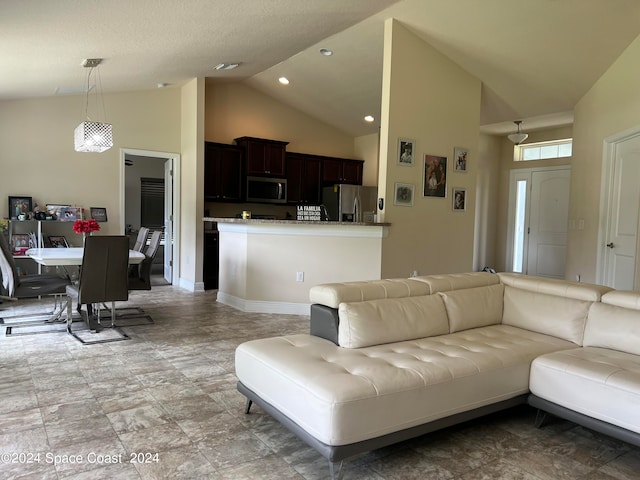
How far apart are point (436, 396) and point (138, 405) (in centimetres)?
177

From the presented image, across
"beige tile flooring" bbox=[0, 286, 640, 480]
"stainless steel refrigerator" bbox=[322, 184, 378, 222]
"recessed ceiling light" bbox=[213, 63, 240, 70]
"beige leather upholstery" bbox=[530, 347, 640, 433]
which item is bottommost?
"beige tile flooring" bbox=[0, 286, 640, 480]

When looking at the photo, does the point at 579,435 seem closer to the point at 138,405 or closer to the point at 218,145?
the point at 138,405

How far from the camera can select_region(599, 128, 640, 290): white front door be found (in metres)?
4.78

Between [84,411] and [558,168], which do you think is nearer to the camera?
[84,411]

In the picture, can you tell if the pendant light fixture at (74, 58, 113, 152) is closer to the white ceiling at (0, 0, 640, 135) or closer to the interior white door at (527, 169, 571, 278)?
the white ceiling at (0, 0, 640, 135)

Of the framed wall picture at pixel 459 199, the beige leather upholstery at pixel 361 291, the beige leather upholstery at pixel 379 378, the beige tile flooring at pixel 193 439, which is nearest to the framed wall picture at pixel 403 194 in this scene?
the framed wall picture at pixel 459 199

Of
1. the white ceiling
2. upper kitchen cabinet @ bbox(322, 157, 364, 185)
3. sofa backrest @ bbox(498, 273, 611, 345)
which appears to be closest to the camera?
sofa backrest @ bbox(498, 273, 611, 345)

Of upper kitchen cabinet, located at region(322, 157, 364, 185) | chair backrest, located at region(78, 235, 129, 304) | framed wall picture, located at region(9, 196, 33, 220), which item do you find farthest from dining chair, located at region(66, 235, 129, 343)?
upper kitchen cabinet, located at region(322, 157, 364, 185)

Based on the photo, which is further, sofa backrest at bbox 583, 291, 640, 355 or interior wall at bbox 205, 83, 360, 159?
interior wall at bbox 205, 83, 360, 159

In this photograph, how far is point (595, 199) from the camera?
5.49 metres

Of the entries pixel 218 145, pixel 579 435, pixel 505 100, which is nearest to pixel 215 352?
pixel 579 435

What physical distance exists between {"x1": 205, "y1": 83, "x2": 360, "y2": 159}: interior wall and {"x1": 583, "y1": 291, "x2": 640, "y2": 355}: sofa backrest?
630cm

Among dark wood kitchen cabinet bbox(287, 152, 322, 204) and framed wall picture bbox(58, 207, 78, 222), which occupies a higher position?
dark wood kitchen cabinet bbox(287, 152, 322, 204)

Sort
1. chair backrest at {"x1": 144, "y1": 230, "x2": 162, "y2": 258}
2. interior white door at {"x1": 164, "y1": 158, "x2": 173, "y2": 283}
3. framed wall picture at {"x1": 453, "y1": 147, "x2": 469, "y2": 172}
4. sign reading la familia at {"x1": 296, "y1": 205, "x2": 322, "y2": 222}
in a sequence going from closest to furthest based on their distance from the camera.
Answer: chair backrest at {"x1": 144, "y1": 230, "x2": 162, "y2": 258}, sign reading la familia at {"x1": 296, "y1": 205, "x2": 322, "y2": 222}, framed wall picture at {"x1": 453, "y1": 147, "x2": 469, "y2": 172}, interior white door at {"x1": 164, "y1": 158, "x2": 173, "y2": 283}
